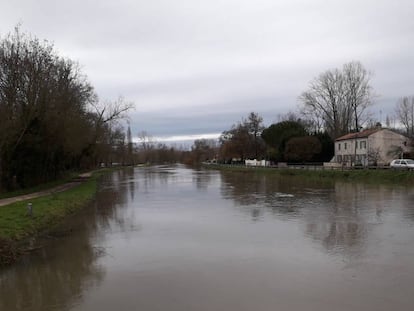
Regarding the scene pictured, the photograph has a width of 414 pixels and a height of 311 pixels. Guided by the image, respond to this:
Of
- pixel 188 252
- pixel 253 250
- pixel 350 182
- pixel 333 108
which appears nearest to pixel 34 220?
pixel 188 252

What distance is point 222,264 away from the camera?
10.8m

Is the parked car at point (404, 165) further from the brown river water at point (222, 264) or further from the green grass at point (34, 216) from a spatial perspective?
the green grass at point (34, 216)

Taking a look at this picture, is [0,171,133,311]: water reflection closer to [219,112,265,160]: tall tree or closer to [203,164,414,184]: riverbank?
[203,164,414,184]: riverbank

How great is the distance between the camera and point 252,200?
2622 cm

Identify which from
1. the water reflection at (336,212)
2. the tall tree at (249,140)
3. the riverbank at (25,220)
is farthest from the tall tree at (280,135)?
the riverbank at (25,220)

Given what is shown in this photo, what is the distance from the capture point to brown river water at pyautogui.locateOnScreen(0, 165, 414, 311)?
8234 millimetres

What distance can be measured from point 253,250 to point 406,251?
14.0 feet

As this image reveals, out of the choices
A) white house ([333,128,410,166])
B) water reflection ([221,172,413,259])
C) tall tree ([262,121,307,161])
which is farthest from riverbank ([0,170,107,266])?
tall tree ([262,121,307,161])

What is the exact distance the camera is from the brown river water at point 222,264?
27.0 feet

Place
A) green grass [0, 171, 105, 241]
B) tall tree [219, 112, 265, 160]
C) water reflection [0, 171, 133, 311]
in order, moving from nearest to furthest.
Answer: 1. water reflection [0, 171, 133, 311]
2. green grass [0, 171, 105, 241]
3. tall tree [219, 112, 265, 160]

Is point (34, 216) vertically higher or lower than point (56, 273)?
higher

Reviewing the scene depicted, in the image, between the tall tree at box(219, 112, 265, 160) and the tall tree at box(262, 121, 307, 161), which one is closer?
the tall tree at box(262, 121, 307, 161)

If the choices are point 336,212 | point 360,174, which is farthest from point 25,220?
point 360,174

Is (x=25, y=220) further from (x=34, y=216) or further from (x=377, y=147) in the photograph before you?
(x=377, y=147)
